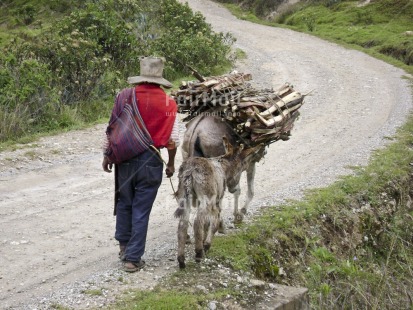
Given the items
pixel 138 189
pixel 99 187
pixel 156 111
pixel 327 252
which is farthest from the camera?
pixel 99 187

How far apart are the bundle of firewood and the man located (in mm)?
992

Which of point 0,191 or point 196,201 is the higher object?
point 196,201

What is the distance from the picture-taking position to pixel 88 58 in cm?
1365

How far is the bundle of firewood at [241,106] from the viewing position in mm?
6638

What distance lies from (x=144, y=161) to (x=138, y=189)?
296mm

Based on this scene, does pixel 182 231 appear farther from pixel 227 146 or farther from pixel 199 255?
pixel 227 146

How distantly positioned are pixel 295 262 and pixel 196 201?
6.57 ft

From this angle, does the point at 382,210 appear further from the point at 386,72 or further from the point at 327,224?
the point at 386,72

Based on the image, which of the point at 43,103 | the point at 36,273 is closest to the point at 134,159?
the point at 36,273

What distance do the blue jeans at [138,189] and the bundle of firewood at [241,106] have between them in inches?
50.1

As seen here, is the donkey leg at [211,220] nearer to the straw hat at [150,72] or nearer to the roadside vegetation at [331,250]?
the roadside vegetation at [331,250]

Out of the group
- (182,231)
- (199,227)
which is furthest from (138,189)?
(199,227)

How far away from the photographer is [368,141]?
12.3m

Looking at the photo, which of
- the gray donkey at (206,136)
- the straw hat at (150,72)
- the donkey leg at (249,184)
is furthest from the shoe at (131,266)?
the donkey leg at (249,184)
